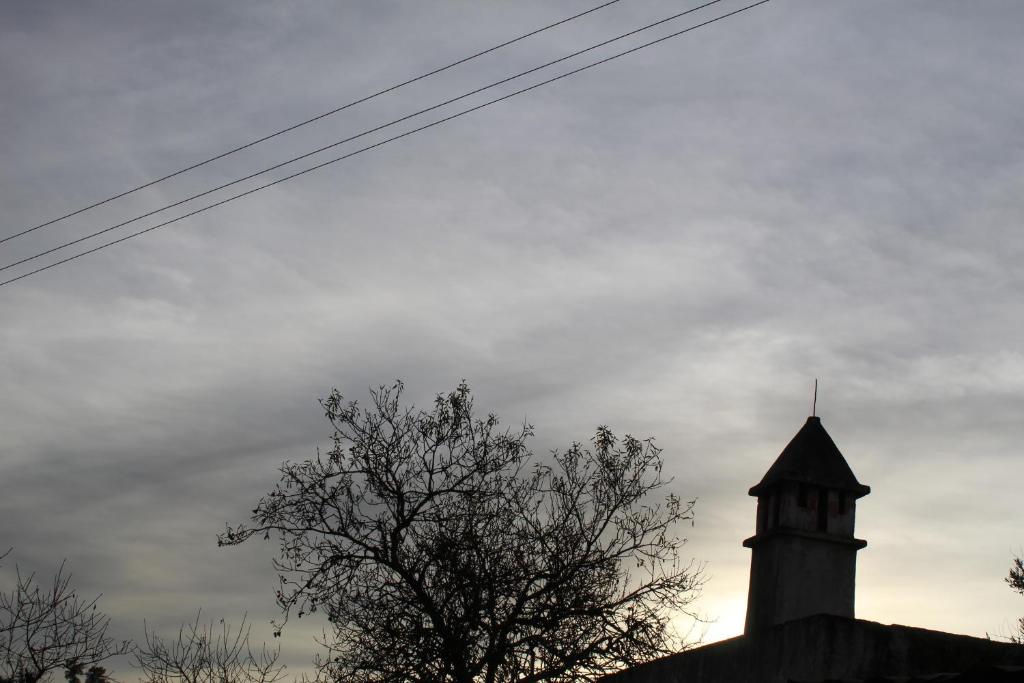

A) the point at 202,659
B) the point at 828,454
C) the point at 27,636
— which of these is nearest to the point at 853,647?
the point at 828,454

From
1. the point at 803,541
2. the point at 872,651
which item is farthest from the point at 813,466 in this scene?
the point at 872,651

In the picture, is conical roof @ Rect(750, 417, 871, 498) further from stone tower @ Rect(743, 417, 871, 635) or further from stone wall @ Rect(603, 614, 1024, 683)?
stone wall @ Rect(603, 614, 1024, 683)

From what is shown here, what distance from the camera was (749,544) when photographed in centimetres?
1534

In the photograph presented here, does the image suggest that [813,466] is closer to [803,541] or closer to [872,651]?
[803,541]

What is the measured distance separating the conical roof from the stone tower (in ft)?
0.04

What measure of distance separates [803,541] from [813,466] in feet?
3.98

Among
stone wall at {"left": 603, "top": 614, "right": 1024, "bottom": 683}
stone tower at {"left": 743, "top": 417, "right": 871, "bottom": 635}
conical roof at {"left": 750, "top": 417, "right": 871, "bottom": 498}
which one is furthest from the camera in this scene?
conical roof at {"left": 750, "top": 417, "right": 871, "bottom": 498}

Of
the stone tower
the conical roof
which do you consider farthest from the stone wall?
the conical roof

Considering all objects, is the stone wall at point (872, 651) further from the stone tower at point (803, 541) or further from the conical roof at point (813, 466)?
the conical roof at point (813, 466)

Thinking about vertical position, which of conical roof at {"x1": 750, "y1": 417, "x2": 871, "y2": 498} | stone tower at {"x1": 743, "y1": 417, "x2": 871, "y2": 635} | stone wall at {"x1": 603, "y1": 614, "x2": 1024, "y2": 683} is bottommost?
stone wall at {"x1": 603, "y1": 614, "x2": 1024, "y2": 683}

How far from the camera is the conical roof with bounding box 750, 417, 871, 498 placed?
15414 mm

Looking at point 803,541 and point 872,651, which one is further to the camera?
point 803,541

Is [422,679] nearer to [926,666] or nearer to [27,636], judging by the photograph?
[27,636]

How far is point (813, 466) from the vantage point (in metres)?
15.6
